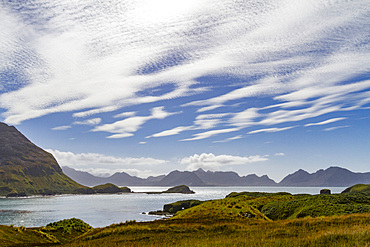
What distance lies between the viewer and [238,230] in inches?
1070

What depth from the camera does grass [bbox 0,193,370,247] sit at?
18.6 metres

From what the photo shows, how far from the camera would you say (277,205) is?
5622 centimetres

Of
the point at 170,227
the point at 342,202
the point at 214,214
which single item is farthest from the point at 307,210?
the point at 170,227

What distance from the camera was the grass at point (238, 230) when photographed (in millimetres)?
18625

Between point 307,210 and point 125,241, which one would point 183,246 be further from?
point 307,210

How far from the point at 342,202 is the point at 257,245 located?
40792mm

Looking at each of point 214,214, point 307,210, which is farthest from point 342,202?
point 214,214

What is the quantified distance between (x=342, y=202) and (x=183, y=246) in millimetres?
41781

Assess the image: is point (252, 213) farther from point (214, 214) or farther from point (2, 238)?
point (2, 238)

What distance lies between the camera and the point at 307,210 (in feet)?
151

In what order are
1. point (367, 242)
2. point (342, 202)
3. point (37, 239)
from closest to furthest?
point (367, 242) < point (37, 239) < point (342, 202)

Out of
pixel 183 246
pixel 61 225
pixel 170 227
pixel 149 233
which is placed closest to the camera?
pixel 183 246

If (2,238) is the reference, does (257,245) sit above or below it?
above

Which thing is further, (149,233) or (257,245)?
(149,233)
